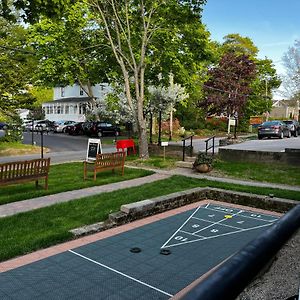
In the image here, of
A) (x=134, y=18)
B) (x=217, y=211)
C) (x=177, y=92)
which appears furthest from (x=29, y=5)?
(x=177, y=92)

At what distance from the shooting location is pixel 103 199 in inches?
375

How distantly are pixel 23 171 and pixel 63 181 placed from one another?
210 cm

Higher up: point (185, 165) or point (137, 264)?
point (185, 165)

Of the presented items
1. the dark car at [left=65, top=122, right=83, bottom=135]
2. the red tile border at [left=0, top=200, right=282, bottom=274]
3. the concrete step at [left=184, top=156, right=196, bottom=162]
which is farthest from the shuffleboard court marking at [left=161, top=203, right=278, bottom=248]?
the dark car at [left=65, top=122, right=83, bottom=135]

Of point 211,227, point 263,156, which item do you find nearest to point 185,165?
point 263,156

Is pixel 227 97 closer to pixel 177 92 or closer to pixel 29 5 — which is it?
pixel 177 92

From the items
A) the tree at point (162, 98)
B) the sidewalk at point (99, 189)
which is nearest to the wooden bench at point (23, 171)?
the sidewalk at point (99, 189)

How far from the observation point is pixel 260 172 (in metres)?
14.1

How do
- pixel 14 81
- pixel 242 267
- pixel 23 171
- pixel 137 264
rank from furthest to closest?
pixel 14 81 < pixel 23 171 < pixel 137 264 < pixel 242 267

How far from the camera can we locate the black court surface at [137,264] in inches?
185

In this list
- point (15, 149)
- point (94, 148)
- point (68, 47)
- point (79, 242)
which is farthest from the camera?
point (15, 149)

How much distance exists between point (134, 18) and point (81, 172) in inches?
366

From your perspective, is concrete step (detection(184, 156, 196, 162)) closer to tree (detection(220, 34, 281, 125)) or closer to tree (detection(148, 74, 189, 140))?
tree (detection(148, 74, 189, 140))

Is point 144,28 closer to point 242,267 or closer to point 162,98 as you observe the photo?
point 162,98
